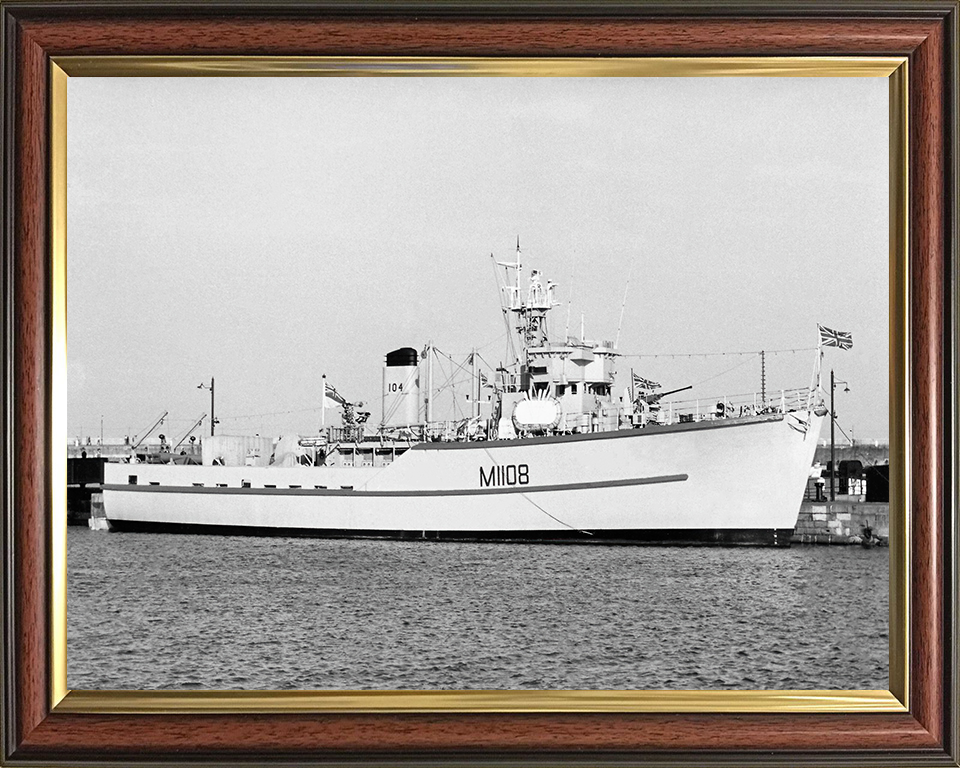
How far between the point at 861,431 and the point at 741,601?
0.60 metres

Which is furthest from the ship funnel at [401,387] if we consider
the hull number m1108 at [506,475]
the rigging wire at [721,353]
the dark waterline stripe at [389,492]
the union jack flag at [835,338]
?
the union jack flag at [835,338]

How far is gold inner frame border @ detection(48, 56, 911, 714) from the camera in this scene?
2619 mm

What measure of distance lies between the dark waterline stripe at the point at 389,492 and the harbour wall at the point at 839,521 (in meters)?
0.73

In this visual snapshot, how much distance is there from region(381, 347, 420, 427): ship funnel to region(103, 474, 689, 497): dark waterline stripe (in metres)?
0.59

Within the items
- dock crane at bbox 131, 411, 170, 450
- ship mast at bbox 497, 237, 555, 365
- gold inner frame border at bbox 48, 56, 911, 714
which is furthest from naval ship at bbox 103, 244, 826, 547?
gold inner frame border at bbox 48, 56, 911, 714

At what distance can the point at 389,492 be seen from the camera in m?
4.97

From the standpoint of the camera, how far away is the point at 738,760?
2.59m

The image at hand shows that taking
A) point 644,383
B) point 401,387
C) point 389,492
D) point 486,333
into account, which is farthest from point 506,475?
point 486,333

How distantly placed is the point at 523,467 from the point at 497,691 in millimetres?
2045

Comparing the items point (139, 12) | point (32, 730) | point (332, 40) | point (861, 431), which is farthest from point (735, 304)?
point (32, 730)

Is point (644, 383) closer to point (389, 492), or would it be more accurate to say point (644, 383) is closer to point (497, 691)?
point (497, 691)

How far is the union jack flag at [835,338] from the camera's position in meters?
2.78

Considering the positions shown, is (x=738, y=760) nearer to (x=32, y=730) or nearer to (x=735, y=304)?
(x=735, y=304)

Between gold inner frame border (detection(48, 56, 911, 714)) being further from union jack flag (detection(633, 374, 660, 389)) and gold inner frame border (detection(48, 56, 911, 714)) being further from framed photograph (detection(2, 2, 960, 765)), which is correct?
union jack flag (detection(633, 374, 660, 389))
